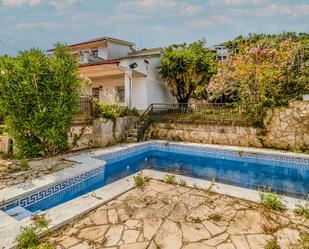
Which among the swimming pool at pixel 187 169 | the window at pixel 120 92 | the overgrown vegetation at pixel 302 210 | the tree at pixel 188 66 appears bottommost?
the swimming pool at pixel 187 169

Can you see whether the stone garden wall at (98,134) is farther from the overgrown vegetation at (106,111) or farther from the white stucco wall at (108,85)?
the white stucco wall at (108,85)

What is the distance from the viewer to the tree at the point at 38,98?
7.55 meters

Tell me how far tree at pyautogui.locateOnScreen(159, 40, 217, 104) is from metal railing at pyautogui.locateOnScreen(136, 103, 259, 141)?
2535mm

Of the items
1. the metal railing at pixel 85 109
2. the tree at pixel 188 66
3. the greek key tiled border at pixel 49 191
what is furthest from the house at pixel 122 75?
the greek key tiled border at pixel 49 191

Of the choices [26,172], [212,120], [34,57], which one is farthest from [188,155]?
[34,57]

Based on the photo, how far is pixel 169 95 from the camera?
1822 centimetres

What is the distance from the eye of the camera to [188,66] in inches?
594

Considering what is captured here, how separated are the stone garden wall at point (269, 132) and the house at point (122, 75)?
4.10 m

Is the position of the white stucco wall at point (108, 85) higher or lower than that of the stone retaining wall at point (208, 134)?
higher

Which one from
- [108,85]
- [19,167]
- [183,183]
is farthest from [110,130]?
[108,85]

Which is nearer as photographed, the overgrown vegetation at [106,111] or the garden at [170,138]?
the garden at [170,138]

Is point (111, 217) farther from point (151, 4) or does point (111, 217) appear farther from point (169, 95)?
point (151, 4)

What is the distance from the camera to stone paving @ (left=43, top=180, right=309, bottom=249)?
3393 mm

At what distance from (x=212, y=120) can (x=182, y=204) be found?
8.22m
